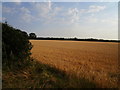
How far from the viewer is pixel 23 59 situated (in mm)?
7062

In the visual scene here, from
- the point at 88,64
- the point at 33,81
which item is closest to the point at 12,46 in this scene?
the point at 33,81

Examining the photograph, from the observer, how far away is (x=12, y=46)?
23.0 feet

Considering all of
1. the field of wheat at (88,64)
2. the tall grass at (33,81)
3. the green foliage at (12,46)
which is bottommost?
the field of wheat at (88,64)

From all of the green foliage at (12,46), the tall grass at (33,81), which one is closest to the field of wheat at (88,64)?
the tall grass at (33,81)

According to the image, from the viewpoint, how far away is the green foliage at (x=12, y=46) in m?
6.58

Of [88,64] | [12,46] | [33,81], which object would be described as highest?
[12,46]

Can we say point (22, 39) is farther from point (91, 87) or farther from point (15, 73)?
point (91, 87)

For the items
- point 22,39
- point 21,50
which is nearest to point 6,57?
point 21,50

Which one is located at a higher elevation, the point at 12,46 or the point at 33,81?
the point at 12,46

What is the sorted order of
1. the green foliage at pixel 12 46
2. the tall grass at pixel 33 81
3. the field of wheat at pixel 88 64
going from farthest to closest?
the green foliage at pixel 12 46
the field of wheat at pixel 88 64
the tall grass at pixel 33 81

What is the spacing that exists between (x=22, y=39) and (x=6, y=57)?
132 centimetres

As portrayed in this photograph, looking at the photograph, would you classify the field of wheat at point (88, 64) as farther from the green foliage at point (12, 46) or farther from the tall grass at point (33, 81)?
the green foliage at point (12, 46)

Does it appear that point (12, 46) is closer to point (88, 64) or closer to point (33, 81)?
point (33, 81)

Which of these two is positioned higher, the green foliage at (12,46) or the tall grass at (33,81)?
the green foliage at (12,46)
